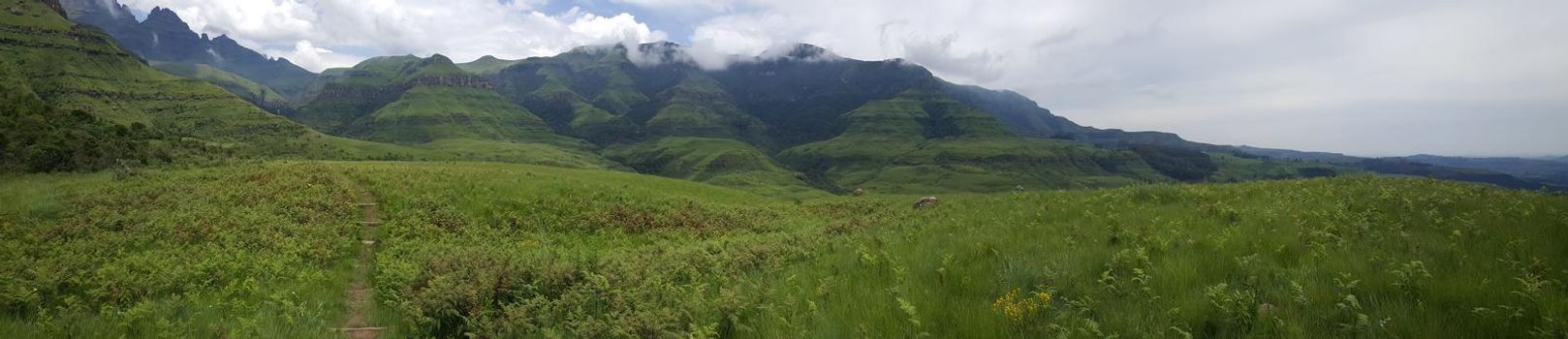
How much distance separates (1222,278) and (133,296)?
18859 mm

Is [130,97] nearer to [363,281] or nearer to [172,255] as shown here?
[172,255]

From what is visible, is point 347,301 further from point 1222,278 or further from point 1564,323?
point 1564,323

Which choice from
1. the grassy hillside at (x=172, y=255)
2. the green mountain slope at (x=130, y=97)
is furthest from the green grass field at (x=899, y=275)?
the green mountain slope at (x=130, y=97)

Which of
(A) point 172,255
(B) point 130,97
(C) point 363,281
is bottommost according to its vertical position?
(C) point 363,281

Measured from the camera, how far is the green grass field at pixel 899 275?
651cm

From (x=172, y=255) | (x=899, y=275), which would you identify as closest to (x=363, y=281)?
(x=172, y=255)

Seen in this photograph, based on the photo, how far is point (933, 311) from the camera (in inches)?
283

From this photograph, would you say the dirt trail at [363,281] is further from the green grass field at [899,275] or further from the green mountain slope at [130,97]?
the green mountain slope at [130,97]

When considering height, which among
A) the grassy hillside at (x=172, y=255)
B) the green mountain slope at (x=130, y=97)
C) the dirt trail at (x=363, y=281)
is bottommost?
the dirt trail at (x=363, y=281)

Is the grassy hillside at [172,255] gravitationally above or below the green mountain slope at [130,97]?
below

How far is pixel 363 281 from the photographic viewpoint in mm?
16688

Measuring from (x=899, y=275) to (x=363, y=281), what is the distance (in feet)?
47.9

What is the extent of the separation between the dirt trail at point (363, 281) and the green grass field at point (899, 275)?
331mm

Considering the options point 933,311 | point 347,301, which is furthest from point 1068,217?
point 347,301
